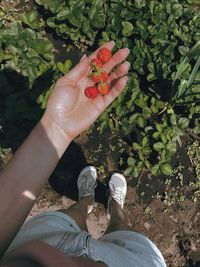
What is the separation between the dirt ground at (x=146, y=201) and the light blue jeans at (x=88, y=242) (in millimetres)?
903

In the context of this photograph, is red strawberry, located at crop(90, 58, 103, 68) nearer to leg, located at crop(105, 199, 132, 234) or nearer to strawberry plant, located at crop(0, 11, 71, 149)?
strawberry plant, located at crop(0, 11, 71, 149)

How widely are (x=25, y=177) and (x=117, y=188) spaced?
47.8 inches

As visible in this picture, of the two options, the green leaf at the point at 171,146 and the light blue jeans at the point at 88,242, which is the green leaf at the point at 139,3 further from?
the light blue jeans at the point at 88,242

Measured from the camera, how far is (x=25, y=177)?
2.36m

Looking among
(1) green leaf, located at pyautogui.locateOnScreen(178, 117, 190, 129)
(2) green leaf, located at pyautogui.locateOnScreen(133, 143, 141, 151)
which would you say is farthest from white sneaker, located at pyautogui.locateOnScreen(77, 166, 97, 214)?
(1) green leaf, located at pyautogui.locateOnScreen(178, 117, 190, 129)

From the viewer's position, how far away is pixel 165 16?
374cm

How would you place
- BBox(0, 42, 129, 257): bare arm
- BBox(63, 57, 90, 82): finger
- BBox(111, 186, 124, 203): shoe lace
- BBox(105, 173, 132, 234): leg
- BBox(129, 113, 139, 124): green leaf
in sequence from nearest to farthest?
1. BBox(0, 42, 129, 257): bare arm
2. BBox(63, 57, 90, 82): finger
3. BBox(105, 173, 132, 234): leg
4. BBox(111, 186, 124, 203): shoe lace
5. BBox(129, 113, 139, 124): green leaf

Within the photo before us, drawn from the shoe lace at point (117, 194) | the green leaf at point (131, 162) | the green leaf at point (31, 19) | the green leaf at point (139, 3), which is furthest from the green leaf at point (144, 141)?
the green leaf at point (31, 19)

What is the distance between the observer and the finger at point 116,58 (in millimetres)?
2934

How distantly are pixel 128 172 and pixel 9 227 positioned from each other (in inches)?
58.1

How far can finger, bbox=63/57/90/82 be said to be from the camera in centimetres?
274

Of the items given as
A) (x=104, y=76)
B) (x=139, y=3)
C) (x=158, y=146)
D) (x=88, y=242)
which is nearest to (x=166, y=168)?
(x=158, y=146)

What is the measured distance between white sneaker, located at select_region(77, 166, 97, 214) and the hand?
79 centimetres

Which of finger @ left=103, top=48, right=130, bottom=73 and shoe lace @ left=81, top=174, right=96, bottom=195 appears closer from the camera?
finger @ left=103, top=48, right=130, bottom=73
